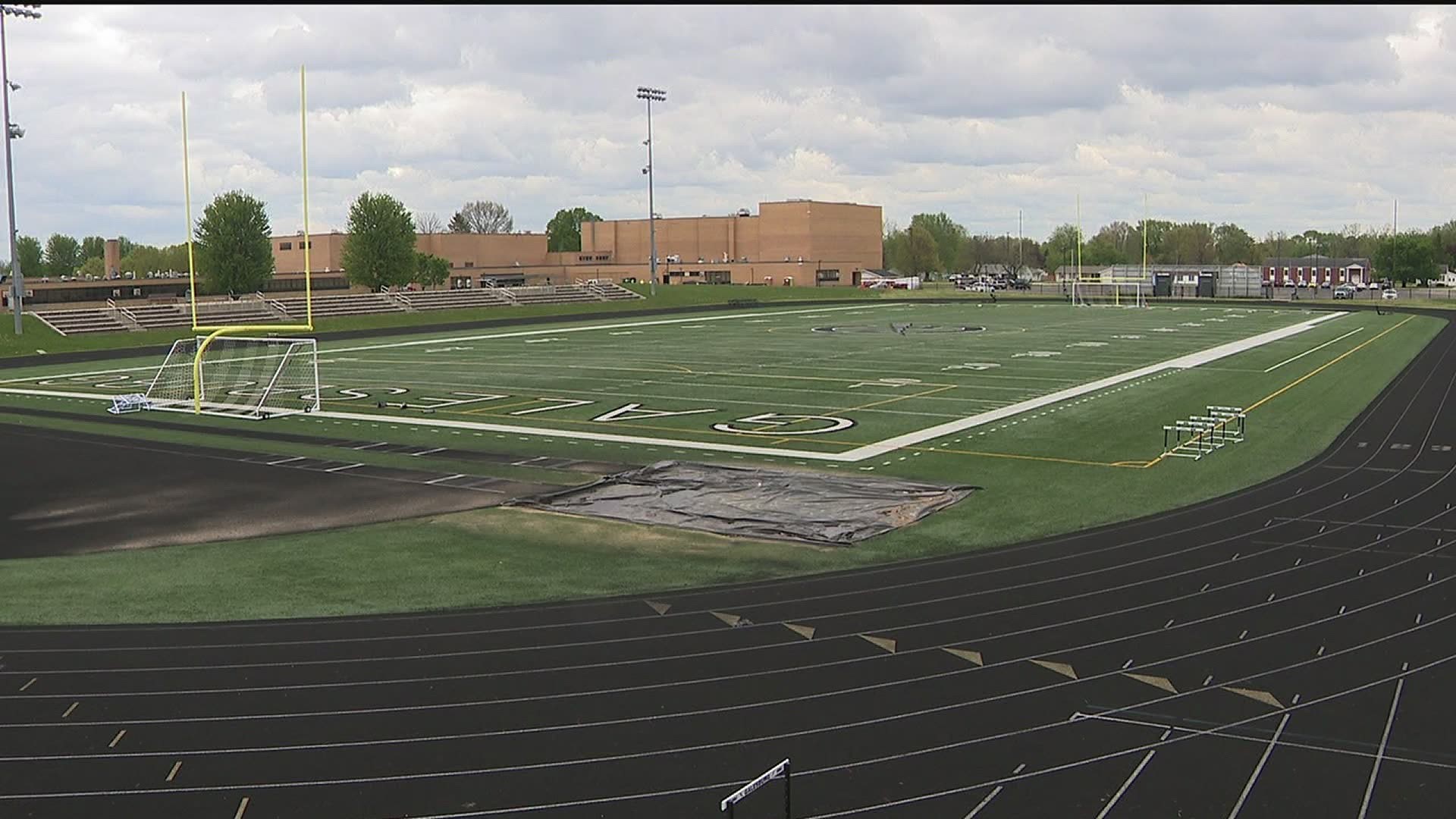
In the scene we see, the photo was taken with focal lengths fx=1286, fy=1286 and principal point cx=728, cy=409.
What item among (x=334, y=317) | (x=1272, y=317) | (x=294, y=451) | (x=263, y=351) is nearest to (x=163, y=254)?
(x=334, y=317)

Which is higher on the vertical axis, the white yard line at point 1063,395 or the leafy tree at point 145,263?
the leafy tree at point 145,263

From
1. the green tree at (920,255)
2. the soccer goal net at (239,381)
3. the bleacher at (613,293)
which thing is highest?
the green tree at (920,255)

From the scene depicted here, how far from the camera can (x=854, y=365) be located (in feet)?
133

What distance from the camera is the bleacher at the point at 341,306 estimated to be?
6844cm

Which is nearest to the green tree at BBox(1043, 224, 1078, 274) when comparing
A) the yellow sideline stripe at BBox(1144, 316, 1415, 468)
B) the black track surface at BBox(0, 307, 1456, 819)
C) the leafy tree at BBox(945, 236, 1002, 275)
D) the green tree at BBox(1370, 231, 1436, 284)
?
the leafy tree at BBox(945, 236, 1002, 275)

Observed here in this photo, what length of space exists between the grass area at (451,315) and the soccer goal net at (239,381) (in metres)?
6.35

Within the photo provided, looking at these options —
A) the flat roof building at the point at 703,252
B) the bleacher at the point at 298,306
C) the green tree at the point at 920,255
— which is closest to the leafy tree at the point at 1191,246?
the green tree at the point at 920,255

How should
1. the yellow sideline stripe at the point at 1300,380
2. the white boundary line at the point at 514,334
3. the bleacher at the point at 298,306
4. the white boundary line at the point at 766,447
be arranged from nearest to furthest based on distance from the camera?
the white boundary line at the point at 766,447
the yellow sideline stripe at the point at 1300,380
the white boundary line at the point at 514,334
the bleacher at the point at 298,306

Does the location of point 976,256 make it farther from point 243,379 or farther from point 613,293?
point 243,379

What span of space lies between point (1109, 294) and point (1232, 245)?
9819cm

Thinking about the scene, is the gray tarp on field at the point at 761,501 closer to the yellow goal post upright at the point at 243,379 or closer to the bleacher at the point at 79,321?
the yellow goal post upright at the point at 243,379

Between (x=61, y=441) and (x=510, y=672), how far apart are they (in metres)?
18.5

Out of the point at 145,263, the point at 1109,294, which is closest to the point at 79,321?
the point at 1109,294

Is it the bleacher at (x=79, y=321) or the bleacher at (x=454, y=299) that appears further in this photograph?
the bleacher at (x=454, y=299)
